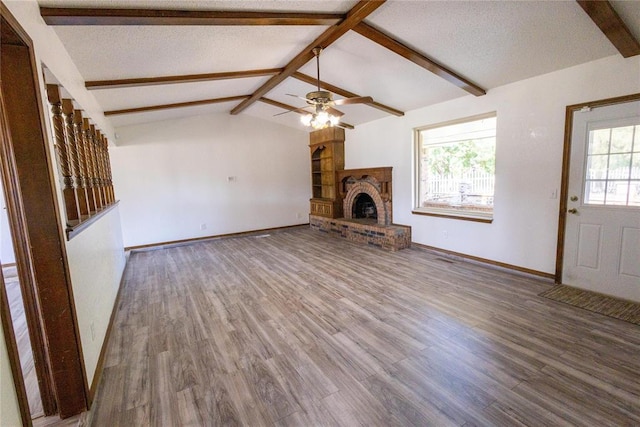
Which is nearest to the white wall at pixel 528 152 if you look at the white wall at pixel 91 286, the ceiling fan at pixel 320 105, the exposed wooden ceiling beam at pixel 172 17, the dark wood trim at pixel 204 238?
the ceiling fan at pixel 320 105

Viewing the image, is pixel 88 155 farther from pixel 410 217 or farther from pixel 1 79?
pixel 410 217

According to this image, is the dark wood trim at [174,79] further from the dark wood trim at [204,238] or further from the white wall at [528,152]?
the dark wood trim at [204,238]

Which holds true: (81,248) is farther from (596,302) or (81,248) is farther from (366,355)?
(596,302)

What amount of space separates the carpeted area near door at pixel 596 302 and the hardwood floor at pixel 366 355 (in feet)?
0.48

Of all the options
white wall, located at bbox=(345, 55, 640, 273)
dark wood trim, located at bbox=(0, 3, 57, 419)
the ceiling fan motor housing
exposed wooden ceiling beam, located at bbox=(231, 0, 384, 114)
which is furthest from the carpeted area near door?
dark wood trim, located at bbox=(0, 3, 57, 419)

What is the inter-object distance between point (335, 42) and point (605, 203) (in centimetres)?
352

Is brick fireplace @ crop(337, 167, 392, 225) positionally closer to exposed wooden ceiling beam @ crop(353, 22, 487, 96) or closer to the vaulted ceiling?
the vaulted ceiling

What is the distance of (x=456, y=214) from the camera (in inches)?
188

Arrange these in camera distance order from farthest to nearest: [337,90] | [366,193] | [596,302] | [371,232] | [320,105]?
[366,193] → [371,232] → [337,90] → [320,105] → [596,302]

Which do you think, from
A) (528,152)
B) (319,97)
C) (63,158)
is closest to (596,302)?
(528,152)

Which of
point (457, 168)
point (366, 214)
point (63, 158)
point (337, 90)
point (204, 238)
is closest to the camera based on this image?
point (63, 158)

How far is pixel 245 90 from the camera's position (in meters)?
5.14

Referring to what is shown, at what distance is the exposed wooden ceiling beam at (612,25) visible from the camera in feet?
7.64

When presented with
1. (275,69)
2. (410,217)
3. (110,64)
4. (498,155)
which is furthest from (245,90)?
(498,155)
